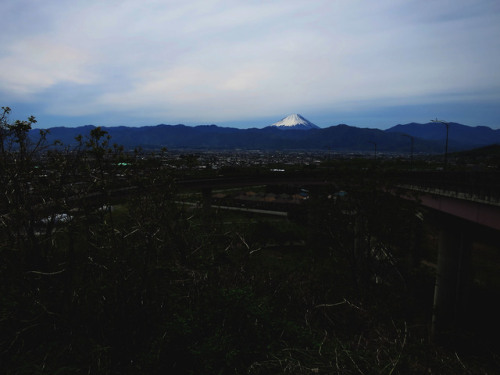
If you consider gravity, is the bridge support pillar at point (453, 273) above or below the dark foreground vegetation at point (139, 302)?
below

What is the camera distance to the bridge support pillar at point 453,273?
24.5m

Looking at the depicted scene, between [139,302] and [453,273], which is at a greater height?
[139,302]

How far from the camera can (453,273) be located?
25.2 m

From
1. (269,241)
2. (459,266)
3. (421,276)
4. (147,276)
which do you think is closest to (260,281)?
(147,276)

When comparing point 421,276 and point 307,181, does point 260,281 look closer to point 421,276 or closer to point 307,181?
point 421,276

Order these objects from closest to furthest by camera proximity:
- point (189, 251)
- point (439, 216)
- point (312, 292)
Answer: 1. point (189, 251)
2. point (312, 292)
3. point (439, 216)

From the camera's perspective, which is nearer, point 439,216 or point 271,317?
point 271,317

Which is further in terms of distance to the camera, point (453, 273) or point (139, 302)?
point (453, 273)

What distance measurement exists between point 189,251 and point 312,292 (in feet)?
18.8

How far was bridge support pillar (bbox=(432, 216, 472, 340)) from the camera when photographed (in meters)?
24.5

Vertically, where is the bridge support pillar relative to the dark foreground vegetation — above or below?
below

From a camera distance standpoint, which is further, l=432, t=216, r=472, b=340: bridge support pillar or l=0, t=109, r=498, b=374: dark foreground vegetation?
l=432, t=216, r=472, b=340: bridge support pillar

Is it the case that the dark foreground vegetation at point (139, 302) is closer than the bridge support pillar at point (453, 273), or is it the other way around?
the dark foreground vegetation at point (139, 302)

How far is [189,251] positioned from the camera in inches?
478
